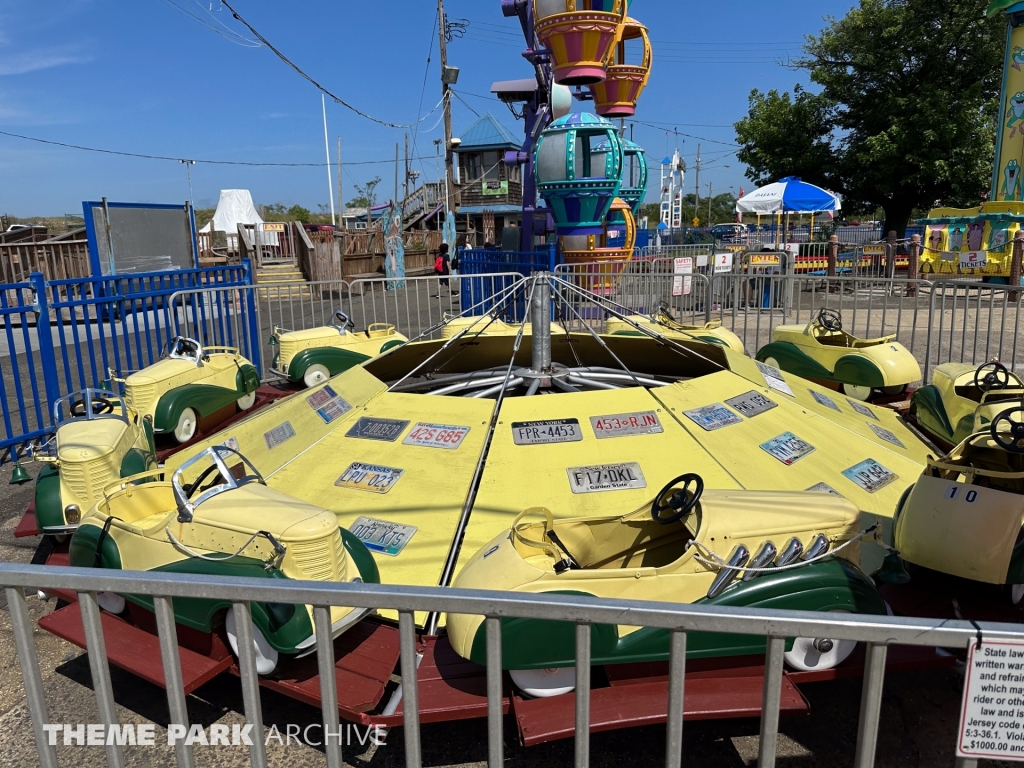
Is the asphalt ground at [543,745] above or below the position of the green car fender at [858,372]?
below

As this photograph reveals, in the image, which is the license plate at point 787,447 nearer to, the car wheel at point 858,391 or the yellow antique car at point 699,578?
the yellow antique car at point 699,578

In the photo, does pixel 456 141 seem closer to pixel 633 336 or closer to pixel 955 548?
pixel 633 336

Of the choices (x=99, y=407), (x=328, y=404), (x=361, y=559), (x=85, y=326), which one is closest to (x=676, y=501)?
(x=361, y=559)

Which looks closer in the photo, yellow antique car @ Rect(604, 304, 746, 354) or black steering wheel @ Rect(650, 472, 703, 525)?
black steering wheel @ Rect(650, 472, 703, 525)

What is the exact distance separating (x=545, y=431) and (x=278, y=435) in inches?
81.2

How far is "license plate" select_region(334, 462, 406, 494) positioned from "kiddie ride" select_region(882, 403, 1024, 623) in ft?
9.20

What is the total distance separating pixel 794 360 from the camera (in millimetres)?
7742

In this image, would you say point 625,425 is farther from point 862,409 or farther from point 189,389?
point 189,389

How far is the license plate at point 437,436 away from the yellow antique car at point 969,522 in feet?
8.39

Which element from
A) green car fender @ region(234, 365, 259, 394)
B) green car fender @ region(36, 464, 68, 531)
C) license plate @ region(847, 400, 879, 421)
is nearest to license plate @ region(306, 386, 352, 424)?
green car fender @ region(36, 464, 68, 531)

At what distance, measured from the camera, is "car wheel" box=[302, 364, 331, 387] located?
770 cm

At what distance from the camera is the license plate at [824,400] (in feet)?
18.7

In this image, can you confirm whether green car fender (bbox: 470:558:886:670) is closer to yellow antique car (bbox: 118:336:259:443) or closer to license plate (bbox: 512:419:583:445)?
license plate (bbox: 512:419:583:445)

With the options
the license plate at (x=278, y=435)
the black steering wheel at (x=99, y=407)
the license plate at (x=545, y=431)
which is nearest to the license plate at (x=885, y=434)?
the license plate at (x=545, y=431)
